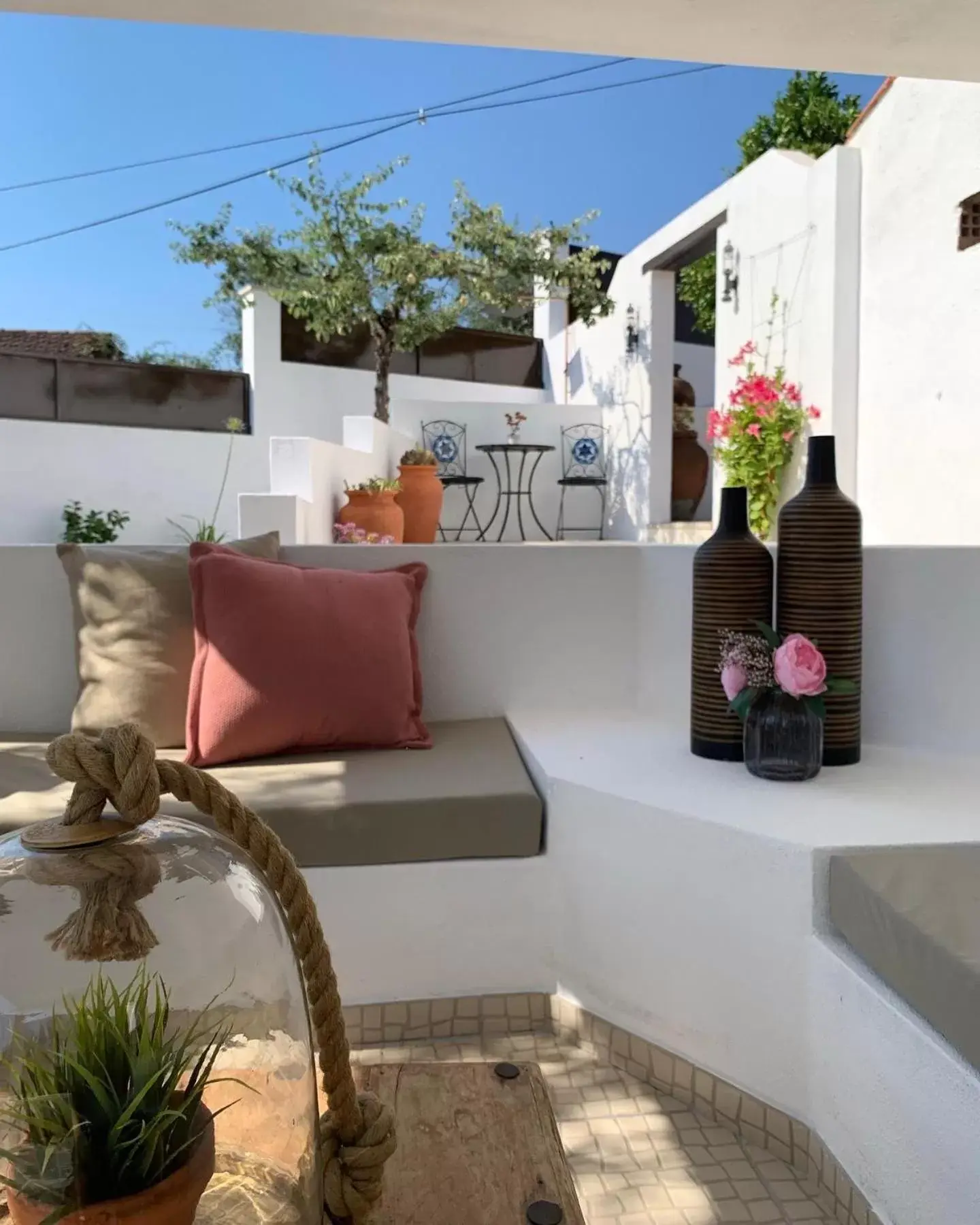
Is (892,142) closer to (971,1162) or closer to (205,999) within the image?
(971,1162)

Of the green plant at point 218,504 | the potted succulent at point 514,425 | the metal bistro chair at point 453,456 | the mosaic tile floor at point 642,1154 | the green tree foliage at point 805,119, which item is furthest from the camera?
the green tree foliage at point 805,119

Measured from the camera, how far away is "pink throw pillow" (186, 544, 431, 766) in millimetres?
2008

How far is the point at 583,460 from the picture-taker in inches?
328

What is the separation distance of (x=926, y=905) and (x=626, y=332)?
7137mm

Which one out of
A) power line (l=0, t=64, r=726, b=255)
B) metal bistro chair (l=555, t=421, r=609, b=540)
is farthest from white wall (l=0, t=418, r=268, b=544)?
power line (l=0, t=64, r=726, b=255)

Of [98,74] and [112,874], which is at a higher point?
[98,74]

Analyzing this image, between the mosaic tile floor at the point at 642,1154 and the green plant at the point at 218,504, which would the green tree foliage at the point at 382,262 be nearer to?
the green plant at the point at 218,504

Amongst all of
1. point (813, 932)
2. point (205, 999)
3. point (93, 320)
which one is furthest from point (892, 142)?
point (93, 320)

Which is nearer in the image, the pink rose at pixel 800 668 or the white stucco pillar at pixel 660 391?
the pink rose at pixel 800 668

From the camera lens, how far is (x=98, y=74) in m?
14.2

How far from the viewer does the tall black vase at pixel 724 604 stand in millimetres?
1979

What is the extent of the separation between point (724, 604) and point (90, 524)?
5.70 metres

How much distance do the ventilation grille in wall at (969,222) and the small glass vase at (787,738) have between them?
3154 mm

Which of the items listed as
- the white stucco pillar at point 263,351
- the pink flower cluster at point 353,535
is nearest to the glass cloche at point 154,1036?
the pink flower cluster at point 353,535
